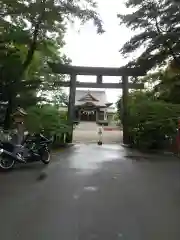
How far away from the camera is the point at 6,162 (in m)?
10.4

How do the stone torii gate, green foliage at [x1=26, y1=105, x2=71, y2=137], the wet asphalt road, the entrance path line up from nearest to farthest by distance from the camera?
the wet asphalt road, green foliage at [x1=26, y1=105, x2=71, y2=137], the stone torii gate, the entrance path

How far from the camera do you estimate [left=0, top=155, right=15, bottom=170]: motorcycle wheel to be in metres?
10.2

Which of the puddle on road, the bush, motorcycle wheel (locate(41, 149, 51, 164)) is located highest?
the bush

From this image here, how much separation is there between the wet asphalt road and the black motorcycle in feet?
1.37

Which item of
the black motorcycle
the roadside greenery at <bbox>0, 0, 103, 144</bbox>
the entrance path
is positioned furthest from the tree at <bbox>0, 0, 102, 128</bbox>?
the entrance path

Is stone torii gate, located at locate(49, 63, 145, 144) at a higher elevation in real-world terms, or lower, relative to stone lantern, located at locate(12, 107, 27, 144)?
higher

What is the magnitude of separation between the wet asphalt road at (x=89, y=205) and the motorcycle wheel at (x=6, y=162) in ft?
0.91

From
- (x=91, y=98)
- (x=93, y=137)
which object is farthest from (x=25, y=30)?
(x=91, y=98)

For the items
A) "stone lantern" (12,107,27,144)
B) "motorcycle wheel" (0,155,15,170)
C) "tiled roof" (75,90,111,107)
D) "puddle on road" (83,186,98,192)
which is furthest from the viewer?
"tiled roof" (75,90,111,107)

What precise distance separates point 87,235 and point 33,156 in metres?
7.20

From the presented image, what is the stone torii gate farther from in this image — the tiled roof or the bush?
the tiled roof

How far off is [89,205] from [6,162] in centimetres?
484

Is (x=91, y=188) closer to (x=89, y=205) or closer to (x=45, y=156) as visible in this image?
(x=89, y=205)

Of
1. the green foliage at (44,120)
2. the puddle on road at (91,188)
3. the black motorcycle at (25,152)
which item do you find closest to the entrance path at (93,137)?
the green foliage at (44,120)
